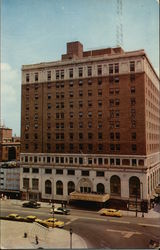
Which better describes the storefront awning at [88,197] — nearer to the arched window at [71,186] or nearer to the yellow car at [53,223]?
the arched window at [71,186]

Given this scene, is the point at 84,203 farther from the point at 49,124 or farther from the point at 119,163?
the point at 49,124

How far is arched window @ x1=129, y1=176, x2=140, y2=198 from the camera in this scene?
2734cm

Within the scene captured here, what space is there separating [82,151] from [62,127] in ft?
10.9

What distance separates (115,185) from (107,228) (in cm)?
861

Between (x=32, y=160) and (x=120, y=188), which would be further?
(x=32, y=160)

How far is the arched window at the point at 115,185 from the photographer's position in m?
28.0

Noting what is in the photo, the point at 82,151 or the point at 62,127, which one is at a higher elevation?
the point at 62,127

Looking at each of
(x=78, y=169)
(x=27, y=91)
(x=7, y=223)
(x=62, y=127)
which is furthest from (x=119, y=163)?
(x=7, y=223)

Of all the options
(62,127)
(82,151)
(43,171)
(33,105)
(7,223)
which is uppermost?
(33,105)

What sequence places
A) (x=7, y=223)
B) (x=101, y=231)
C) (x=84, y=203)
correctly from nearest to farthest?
(x=7, y=223) < (x=101, y=231) < (x=84, y=203)

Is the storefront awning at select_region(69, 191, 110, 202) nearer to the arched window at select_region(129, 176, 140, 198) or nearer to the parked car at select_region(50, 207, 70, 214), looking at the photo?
the arched window at select_region(129, 176, 140, 198)

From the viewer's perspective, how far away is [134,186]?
90.6ft

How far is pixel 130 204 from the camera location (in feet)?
88.0

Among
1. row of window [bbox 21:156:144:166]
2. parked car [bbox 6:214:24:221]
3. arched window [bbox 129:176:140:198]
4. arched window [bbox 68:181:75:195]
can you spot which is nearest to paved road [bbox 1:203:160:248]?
parked car [bbox 6:214:24:221]
